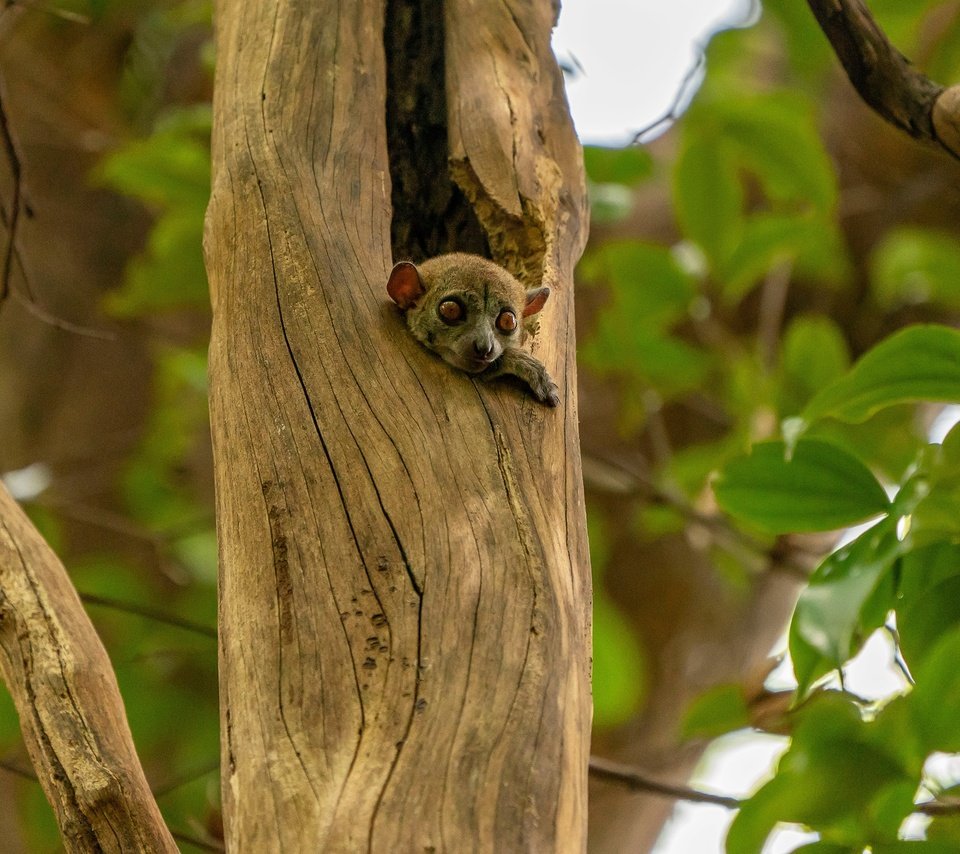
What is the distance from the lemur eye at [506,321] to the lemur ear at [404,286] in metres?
0.24

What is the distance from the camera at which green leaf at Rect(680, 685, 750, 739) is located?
3.52 metres

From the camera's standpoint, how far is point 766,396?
211 inches

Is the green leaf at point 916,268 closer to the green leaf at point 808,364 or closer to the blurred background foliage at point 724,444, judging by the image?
the blurred background foliage at point 724,444

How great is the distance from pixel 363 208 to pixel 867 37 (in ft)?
4.47

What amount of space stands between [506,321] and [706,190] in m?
2.16

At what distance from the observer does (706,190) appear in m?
5.03

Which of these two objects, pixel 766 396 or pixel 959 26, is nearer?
pixel 959 26

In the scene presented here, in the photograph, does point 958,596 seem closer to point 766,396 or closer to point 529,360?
point 529,360

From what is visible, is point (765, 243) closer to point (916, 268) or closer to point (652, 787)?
point (916, 268)

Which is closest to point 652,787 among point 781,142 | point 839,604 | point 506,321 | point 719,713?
point 719,713

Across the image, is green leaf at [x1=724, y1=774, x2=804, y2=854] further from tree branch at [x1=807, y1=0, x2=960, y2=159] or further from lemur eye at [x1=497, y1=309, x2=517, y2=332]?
tree branch at [x1=807, y1=0, x2=960, y2=159]

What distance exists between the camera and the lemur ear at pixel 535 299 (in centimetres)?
300

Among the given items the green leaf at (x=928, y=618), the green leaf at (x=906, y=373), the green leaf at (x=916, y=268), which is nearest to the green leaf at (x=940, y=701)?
the green leaf at (x=928, y=618)

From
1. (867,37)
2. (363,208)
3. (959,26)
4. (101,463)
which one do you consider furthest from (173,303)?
(959,26)
